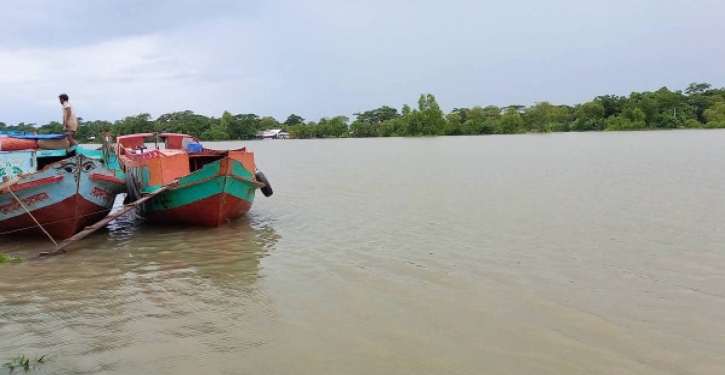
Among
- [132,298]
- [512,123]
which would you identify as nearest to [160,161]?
[132,298]

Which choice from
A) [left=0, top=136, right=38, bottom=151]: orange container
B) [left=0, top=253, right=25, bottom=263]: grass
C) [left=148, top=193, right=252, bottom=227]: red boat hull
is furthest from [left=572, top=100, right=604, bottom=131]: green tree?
[left=0, top=253, right=25, bottom=263]: grass

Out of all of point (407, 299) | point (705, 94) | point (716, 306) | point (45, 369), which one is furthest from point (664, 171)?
point (705, 94)

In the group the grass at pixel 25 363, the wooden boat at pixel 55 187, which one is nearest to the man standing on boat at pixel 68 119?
the wooden boat at pixel 55 187

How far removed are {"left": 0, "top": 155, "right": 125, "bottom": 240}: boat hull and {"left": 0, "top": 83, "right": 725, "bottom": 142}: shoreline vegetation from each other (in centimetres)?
4909

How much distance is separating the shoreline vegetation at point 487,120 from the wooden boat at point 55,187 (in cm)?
4885

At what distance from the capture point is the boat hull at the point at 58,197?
1022 cm

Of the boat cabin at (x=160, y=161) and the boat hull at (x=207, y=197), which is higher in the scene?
the boat cabin at (x=160, y=161)

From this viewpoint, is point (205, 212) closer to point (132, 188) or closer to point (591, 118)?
point (132, 188)

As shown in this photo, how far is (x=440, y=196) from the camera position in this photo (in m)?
16.1

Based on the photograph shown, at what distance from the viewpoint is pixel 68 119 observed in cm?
1121

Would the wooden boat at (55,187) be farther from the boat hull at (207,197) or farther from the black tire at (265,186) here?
the black tire at (265,186)

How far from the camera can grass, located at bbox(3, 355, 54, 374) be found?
194 inches

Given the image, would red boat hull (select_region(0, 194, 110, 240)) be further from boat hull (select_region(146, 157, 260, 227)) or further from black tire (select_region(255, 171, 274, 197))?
black tire (select_region(255, 171, 274, 197))

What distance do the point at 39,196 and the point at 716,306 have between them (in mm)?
10793
